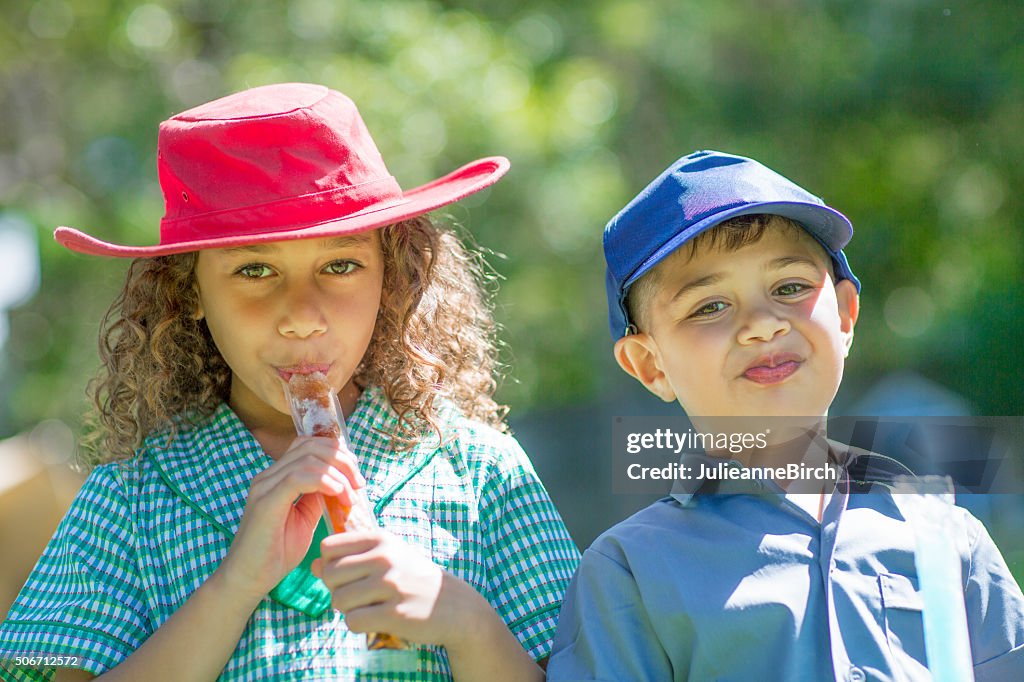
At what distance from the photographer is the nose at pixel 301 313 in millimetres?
2217

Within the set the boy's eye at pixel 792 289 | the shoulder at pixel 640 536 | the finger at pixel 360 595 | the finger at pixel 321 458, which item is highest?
the boy's eye at pixel 792 289

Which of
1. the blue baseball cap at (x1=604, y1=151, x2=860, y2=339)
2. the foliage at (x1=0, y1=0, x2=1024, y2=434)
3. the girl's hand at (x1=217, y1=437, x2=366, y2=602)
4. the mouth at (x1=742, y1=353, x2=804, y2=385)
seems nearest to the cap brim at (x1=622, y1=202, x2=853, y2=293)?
the blue baseball cap at (x1=604, y1=151, x2=860, y2=339)

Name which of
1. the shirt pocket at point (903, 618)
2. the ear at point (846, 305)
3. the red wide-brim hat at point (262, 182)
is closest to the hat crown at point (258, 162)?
the red wide-brim hat at point (262, 182)

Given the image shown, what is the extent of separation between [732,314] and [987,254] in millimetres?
7246

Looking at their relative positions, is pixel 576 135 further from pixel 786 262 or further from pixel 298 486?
pixel 298 486

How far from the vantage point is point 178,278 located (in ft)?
8.25

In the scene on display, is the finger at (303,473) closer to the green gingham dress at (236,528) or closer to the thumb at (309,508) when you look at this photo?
the thumb at (309,508)

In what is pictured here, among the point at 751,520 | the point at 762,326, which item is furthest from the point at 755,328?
the point at 751,520

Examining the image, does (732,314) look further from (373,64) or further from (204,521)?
(373,64)

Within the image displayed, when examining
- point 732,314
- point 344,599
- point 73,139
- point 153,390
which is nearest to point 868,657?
point 732,314

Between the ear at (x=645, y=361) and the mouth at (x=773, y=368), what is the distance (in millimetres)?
194

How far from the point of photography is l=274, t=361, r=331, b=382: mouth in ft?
7.41

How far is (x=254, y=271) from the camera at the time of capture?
230 centimetres

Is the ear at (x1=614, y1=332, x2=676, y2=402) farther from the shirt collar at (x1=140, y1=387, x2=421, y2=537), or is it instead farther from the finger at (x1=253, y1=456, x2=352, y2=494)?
the finger at (x1=253, y1=456, x2=352, y2=494)
